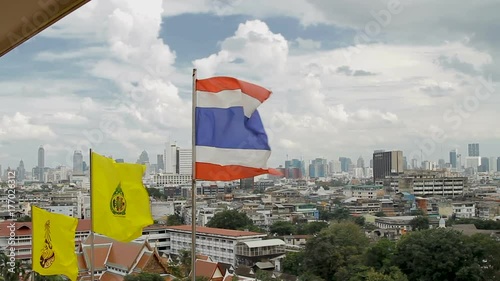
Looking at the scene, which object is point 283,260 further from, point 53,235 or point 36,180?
point 53,235

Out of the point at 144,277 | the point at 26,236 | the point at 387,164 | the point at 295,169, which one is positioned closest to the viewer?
the point at 26,236

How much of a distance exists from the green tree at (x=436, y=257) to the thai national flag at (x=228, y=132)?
10.3 m

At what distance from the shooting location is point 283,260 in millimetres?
14445

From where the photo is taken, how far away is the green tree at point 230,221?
18656 mm

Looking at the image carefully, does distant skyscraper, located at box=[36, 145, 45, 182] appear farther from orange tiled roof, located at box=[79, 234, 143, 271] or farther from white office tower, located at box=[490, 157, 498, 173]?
white office tower, located at box=[490, 157, 498, 173]

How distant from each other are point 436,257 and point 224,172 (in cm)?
1080

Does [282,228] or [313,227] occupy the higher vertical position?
[313,227]

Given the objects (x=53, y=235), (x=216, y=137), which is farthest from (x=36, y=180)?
(x=216, y=137)

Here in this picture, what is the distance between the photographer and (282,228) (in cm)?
1933

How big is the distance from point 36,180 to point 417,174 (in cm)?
1944

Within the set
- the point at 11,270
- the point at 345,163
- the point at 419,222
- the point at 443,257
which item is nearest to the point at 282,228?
the point at 419,222

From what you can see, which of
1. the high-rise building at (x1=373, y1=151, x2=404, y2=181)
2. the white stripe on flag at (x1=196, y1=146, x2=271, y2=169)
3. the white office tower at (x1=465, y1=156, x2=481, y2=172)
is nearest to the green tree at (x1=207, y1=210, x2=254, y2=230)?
the white office tower at (x1=465, y1=156, x2=481, y2=172)

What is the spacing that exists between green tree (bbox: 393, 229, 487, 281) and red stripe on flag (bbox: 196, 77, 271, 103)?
34.0 feet

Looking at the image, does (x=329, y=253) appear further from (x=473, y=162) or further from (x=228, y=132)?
(x=473, y=162)
